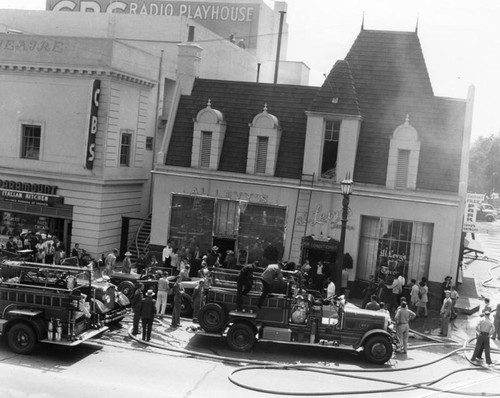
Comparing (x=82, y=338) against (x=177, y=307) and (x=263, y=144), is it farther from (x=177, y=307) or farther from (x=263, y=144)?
(x=263, y=144)

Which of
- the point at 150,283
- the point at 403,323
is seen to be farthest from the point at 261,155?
the point at 403,323

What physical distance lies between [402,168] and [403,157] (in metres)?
0.45

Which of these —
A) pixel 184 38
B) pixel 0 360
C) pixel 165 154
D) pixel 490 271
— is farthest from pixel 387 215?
pixel 184 38

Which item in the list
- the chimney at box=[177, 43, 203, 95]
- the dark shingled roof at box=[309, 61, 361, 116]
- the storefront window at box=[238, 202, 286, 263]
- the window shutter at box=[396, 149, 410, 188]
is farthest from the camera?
the chimney at box=[177, 43, 203, 95]

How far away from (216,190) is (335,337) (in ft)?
40.4

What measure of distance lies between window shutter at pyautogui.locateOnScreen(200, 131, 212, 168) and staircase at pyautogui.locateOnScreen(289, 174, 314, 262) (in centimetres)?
433

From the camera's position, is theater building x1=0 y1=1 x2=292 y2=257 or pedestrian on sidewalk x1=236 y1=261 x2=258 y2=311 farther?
theater building x1=0 y1=1 x2=292 y2=257

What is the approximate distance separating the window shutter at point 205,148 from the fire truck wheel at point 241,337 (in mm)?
12411

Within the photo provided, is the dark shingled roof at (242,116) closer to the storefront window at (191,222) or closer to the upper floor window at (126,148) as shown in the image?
the storefront window at (191,222)

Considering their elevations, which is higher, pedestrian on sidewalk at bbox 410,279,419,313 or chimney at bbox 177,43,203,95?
chimney at bbox 177,43,203,95

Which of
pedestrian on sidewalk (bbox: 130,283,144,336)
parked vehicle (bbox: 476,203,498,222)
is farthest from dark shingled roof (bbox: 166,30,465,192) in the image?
parked vehicle (bbox: 476,203,498,222)

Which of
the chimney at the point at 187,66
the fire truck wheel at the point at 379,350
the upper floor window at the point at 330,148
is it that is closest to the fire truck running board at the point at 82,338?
the fire truck wheel at the point at 379,350

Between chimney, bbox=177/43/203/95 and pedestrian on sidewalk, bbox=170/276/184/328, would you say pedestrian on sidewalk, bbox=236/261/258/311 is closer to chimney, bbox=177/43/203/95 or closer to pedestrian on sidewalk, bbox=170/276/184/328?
pedestrian on sidewalk, bbox=170/276/184/328

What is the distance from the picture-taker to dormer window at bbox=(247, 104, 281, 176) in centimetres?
2842
